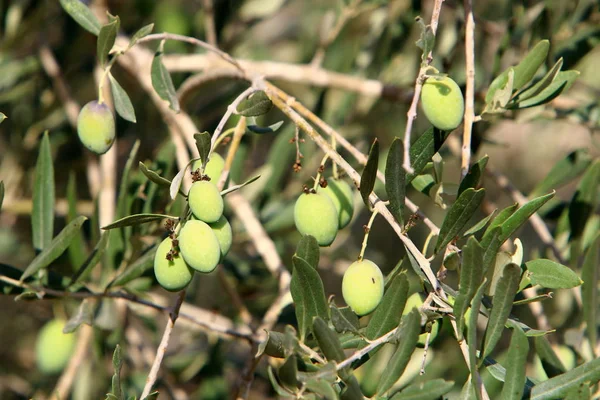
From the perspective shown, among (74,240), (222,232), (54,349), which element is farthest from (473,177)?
(54,349)

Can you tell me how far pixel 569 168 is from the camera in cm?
106

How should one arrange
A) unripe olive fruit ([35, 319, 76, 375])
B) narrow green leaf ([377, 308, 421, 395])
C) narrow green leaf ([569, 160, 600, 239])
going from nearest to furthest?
narrow green leaf ([377, 308, 421, 395]) → narrow green leaf ([569, 160, 600, 239]) → unripe olive fruit ([35, 319, 76, 375])

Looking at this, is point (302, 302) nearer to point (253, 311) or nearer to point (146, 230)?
Result: point (146, 230)

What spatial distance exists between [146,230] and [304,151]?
58cm

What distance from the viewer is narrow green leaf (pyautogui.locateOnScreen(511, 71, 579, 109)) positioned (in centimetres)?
80

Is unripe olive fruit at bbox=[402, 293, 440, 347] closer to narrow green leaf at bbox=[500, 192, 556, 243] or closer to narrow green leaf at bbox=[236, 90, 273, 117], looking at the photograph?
narrow green leaf at bbox=[500, 192, 556, 243]

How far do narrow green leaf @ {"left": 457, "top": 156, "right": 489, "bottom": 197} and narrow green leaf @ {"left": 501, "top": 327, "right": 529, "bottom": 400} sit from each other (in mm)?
162

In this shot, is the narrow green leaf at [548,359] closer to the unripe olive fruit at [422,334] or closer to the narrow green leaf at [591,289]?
the narrow green leaf at [591,289]

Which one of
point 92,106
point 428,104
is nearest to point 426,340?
point 428,104

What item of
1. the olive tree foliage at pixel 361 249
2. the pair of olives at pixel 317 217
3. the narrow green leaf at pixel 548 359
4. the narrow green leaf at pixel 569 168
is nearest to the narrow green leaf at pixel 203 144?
the olive tree foliage at pixel 361 249

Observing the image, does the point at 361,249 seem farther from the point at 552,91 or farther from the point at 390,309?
the point at 552,91

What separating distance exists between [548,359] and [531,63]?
38 centimetres

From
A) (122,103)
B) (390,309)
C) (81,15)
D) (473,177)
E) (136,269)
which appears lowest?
(390,309)

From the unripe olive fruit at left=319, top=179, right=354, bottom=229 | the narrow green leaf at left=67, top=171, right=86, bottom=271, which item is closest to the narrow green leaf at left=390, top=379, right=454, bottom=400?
the unripe olive fruit at left=319, top=179, right=354, bottom=229
